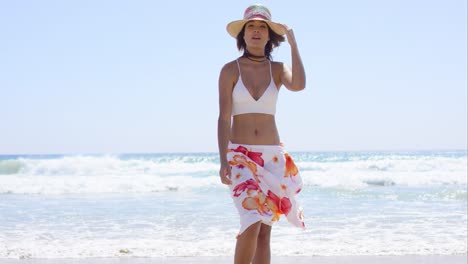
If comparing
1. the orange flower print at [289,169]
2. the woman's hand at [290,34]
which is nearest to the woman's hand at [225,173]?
the orange flower print at [289,169]

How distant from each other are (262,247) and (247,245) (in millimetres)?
231

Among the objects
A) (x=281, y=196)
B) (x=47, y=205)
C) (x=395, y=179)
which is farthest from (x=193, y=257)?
(x=395, y=179)

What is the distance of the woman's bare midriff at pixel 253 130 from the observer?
3.66 m

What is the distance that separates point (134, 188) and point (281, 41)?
42.8 ft

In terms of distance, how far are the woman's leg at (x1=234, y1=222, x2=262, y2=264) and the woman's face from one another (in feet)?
3.38

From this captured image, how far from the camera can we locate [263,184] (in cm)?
357

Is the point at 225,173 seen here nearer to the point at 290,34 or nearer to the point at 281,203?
the point at 281,203

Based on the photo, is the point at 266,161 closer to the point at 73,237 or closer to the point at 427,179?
the point at 73,237

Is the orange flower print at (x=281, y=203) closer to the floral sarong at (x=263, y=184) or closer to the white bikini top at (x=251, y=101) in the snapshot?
the floral sarong at (x=263, y=184)

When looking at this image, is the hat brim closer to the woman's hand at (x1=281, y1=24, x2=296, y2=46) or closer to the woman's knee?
the woman's hand at (x1=281, y1=24, x2=296, y2=46)

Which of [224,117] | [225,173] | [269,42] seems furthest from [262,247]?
[269,42]

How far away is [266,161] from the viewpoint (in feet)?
11.9

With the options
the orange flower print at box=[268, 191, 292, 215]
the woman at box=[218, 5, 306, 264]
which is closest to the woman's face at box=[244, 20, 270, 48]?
the woman at box=[218, 5, 306, 264]

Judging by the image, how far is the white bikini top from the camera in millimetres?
3608
